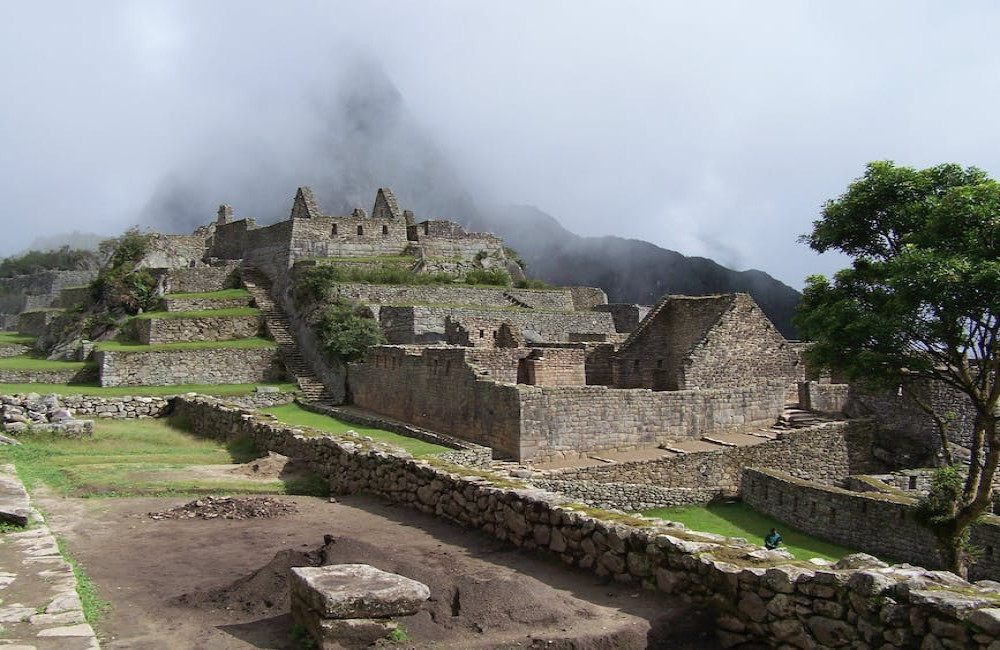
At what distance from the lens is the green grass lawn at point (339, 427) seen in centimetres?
1548

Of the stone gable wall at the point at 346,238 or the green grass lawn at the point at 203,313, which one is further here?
the stone gable wall at the point at 346,238

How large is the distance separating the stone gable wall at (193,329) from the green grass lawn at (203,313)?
0.57 ft

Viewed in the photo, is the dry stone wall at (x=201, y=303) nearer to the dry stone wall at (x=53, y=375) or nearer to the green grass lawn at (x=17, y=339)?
the dry stone wall at (x=53, y=375)

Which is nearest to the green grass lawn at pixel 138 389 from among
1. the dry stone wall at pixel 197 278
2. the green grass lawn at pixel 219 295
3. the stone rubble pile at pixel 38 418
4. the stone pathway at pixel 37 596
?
the stone rubble pile at pixel 38 418

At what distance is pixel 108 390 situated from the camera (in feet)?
74.2

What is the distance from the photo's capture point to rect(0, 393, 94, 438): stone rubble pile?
50.7 ft

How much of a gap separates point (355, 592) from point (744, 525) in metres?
11.3

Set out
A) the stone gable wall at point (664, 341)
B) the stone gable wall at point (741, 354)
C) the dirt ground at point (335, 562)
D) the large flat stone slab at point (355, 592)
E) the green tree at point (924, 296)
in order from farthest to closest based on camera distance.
→ the stone gable wall at point (664, 341) < the stone gable wall at point (741, 354) < the green tree at point (924, 296) < the dirt ground at point (335, 562) < the large flat stone slab at point (355, 592)

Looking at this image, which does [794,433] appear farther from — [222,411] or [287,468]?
[222,411]

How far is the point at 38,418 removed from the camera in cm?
1669

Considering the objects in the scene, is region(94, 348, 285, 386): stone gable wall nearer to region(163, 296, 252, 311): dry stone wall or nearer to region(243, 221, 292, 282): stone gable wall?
region(163, 296, 252, 311): dry stone wall

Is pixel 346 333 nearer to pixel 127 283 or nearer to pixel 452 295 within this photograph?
pixel 452 295

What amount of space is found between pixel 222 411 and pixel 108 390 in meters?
7.99

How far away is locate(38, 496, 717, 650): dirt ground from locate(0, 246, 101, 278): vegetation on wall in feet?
184
